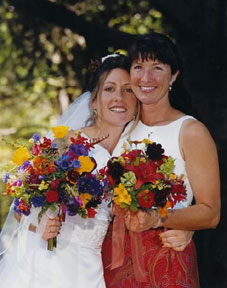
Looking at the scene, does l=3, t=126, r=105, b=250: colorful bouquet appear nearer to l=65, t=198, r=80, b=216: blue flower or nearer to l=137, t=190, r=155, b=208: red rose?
l=65, t=198, r=80, b=216: blue flower

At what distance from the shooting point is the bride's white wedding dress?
11.7 ft

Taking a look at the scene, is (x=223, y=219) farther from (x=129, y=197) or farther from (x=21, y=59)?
(x=21, y=59)

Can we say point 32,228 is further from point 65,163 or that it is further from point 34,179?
point 65,163

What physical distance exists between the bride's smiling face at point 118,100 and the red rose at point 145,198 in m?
0.97

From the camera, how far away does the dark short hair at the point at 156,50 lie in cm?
375

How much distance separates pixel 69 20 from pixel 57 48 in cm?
103

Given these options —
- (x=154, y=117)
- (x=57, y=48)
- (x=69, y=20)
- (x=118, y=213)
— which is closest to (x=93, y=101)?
(x=154, y=117)

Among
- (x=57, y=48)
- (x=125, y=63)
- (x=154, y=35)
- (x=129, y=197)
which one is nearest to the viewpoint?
(x=129, y=197)

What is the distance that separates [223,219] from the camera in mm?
5203

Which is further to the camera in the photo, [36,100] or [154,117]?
[36,100]

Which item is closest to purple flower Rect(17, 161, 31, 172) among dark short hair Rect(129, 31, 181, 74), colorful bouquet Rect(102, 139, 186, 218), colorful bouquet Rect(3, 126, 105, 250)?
colorful bouquet Rect(3, 126, 105, 250)

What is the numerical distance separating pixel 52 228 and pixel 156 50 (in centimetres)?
117

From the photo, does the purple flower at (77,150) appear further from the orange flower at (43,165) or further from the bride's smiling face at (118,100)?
the bride's smiling face at (118,100)

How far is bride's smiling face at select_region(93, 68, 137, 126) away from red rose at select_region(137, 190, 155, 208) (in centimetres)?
97
